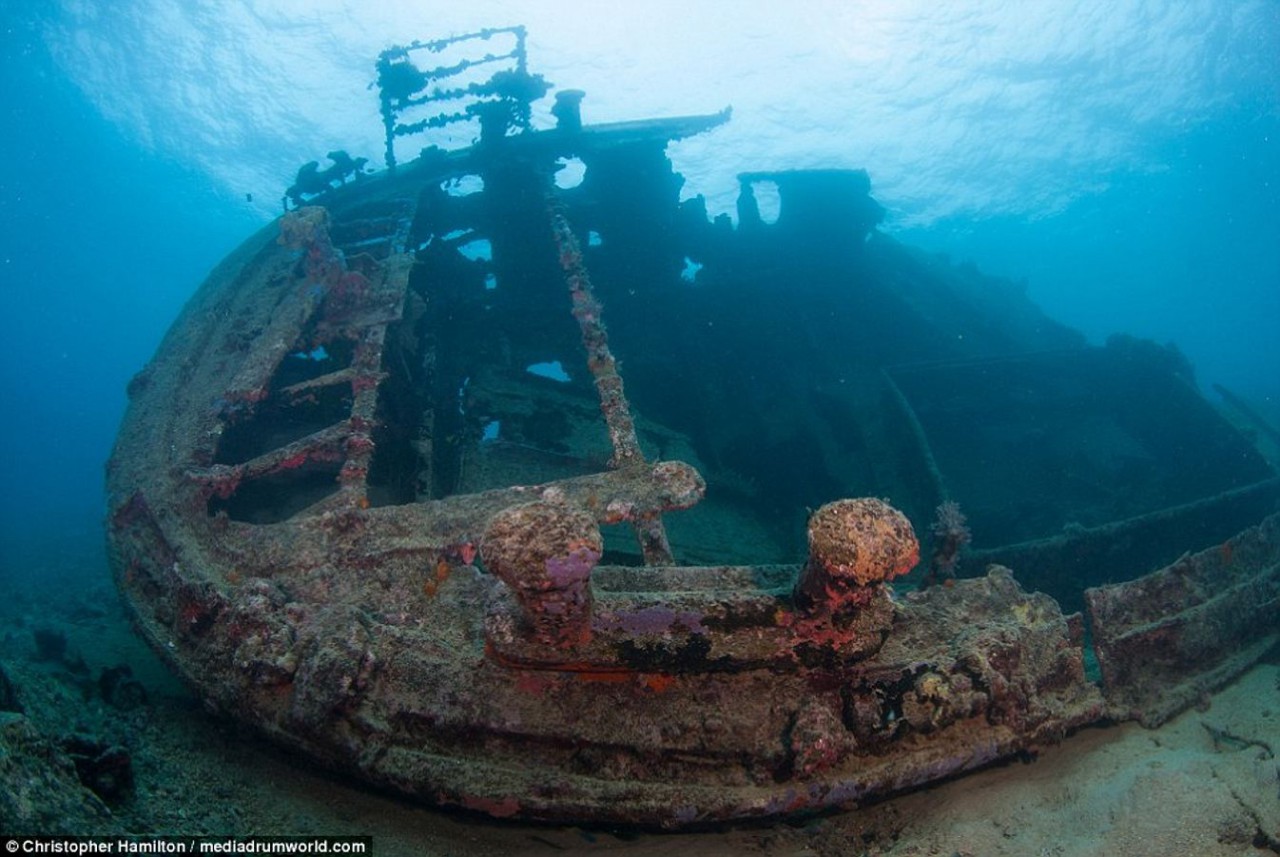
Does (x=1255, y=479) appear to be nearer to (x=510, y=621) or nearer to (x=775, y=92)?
(x=510, y=621)

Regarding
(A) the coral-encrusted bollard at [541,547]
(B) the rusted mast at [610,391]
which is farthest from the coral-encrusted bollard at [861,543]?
(B) the rusted mast at [610,391]

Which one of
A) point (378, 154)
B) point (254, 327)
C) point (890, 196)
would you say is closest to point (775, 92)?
point (890, 196)

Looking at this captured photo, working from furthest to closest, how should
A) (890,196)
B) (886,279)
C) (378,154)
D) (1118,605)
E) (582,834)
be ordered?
(890,196) → (378,154) → (886,279) → (1118,605) → (582,834)

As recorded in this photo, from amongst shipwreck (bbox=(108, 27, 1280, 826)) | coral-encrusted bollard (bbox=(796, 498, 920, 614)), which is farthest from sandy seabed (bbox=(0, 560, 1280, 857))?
coral-encrusted bollard (bbox=(796, 498, 920, 614))

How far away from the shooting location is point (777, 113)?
40.2 meters

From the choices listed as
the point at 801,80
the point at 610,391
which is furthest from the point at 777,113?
the point at 610,391

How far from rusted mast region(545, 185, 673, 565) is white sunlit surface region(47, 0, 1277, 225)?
26325 millimetres

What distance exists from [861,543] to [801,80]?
43.8 metres

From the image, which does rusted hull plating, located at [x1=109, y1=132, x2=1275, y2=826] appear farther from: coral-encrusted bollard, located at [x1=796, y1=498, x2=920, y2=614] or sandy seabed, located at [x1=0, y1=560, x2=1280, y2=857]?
sandy seabed, located at [x1=0, y1=560, x2=1280, y2=857]

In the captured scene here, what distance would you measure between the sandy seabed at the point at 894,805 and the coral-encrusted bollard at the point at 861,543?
3.86 ft

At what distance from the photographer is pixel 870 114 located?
40.8 metres

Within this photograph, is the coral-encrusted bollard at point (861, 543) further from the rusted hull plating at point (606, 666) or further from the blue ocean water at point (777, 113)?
the blue ocean water at point (777, 113)

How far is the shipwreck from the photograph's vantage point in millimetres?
2498

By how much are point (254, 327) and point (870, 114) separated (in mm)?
44538
